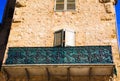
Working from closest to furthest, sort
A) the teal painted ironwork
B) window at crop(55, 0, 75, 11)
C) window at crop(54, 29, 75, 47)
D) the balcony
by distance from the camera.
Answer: the balcony
the teal painted ironwork
window at crop(54, 29, 75, 47)
window at crop(55, 0, 75, 11)

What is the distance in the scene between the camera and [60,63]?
11.3 metres

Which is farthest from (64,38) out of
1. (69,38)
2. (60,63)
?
(60,63)

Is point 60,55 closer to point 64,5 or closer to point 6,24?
point 64,5

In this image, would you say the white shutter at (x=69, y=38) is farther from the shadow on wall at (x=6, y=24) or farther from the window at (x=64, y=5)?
the shadow on wall at (x=6, y=24)

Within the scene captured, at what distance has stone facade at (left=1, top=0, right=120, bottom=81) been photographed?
42.6ft

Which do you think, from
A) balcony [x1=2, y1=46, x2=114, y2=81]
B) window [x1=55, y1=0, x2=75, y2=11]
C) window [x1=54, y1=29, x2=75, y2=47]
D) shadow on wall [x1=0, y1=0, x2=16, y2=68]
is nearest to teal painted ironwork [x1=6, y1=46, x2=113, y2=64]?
balcony [x1=2, y1=46, x2=114, y2=81]

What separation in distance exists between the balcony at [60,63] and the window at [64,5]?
9.81 feet

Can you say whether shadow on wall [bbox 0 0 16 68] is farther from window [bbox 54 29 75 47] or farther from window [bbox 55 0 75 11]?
window [bbox 54 29 75 47]

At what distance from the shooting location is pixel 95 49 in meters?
11.9

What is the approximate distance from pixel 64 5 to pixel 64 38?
2370mm

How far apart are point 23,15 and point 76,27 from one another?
2843 millimetres

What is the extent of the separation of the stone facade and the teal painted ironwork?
0.90 meters

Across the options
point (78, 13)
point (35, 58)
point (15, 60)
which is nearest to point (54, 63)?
point (35, 58)

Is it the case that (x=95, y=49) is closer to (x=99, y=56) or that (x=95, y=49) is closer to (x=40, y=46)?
(x=99, y=56)
